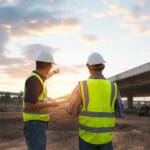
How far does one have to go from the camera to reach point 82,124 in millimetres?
5750

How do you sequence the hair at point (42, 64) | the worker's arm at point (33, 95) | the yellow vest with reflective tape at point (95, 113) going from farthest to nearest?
1. the hair at point (42, 64)
2. the worker's arm at point (33, 95)
3. the yellow vest with reflective tape at point (95, 113)

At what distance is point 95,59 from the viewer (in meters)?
5.90

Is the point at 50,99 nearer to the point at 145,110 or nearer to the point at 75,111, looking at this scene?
the point at 75,111

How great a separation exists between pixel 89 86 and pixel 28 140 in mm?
1360

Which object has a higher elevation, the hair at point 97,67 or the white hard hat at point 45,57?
the white hard hat at point 45,57

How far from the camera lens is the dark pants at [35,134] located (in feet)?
20.1

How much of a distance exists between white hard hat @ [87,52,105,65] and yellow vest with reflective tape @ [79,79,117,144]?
11.0 inches

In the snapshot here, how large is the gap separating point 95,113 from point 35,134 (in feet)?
3.54

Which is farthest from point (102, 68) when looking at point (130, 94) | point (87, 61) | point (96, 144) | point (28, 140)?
point (130, 94)

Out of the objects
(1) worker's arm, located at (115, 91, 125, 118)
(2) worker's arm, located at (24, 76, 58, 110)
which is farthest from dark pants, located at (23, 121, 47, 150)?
(1) worker's arm, located at (115, 91, 125, 118)

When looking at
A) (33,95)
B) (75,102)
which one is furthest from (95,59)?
(33,95)

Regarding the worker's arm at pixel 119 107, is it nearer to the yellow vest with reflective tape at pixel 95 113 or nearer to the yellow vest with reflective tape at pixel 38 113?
the yellow vest with reflective tape at pixel 95 113

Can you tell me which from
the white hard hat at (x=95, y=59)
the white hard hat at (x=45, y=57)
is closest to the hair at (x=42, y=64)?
the white hard hat at (x=45, y=57)

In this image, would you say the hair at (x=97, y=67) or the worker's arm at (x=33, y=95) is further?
the worker's arm at (x=33, y=95)
